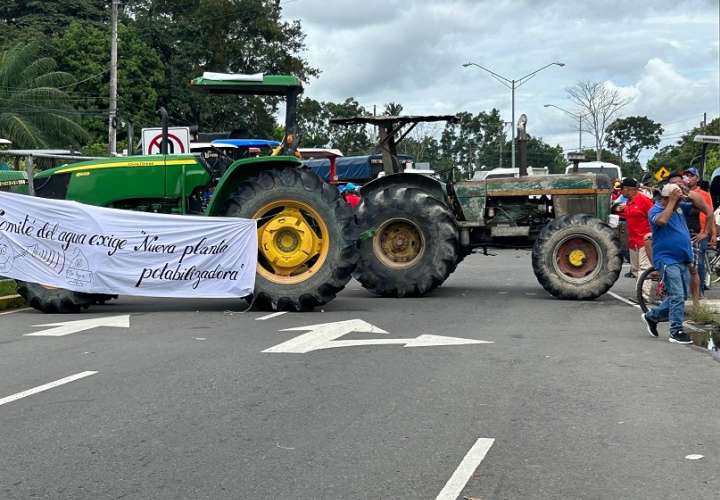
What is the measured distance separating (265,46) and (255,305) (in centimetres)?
4381

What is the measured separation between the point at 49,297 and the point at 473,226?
682 centimetres

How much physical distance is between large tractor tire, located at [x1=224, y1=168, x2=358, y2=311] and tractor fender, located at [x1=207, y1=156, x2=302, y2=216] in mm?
108

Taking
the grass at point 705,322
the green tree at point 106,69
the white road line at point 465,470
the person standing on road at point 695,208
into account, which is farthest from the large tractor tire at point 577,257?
the green tree at point 106,69

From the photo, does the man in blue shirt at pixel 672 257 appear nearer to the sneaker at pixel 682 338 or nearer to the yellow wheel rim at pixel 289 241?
the sneaker at pixel 682 338

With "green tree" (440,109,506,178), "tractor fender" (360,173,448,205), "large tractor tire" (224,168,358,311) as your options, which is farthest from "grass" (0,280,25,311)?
"green tree" (440,109,506,178)

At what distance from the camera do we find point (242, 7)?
2185 inches

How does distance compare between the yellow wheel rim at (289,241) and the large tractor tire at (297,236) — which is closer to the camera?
the large tractor tire at (297,236)

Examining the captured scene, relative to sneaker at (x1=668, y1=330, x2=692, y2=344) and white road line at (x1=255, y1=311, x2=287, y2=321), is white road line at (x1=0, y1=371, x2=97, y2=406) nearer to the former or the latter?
white road line at (x1=255, y1=311, x2=287, y2=321)

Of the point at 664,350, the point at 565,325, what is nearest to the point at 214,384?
the point at 664,350

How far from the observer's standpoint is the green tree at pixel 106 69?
2096 inches

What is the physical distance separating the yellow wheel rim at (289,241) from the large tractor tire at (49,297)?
2.59 m

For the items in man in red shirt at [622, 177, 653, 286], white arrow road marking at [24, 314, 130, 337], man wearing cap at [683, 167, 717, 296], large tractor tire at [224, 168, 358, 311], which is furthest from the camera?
man in red shirt at [622, 177, 653, 286]

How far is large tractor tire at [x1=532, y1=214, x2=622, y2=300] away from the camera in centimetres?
1561

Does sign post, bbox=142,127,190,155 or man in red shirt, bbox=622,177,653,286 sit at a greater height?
sign post, bbox=142,127,190,155
